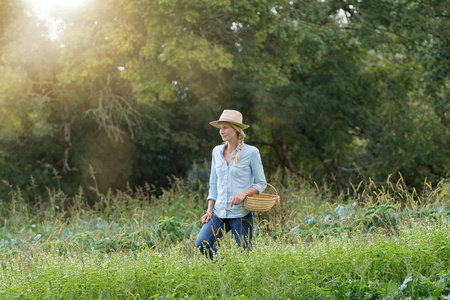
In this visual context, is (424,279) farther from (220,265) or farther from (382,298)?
(220,265)

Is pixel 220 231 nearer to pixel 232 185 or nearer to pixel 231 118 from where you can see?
pixel 232 185

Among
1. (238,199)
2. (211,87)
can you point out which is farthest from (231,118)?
(211,87)

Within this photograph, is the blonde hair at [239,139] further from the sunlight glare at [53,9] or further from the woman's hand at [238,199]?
the sunlight glare at [53,9]

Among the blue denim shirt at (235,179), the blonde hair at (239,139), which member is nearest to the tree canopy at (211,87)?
the blonde hair at (239,139)

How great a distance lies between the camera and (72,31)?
11961mm

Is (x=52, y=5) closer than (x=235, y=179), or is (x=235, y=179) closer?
(x=235, y=179)

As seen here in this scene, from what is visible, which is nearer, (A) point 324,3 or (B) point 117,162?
(A) point 324,3

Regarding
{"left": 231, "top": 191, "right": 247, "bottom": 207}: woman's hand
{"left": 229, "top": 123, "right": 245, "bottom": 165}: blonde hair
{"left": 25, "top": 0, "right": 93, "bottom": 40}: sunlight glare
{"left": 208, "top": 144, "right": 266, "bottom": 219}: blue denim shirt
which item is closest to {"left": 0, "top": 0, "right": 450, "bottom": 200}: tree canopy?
{"left": 25, "top": 0, "right": 93, "bottom": 40}: sunlight glare

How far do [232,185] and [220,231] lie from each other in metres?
0.49

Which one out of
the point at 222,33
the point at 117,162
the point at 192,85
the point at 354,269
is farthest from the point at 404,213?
the point at 117,162

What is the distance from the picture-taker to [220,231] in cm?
547

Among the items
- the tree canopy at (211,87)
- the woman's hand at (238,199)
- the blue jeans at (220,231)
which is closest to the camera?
the woman's hand at (238,199)

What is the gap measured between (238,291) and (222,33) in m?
9.42

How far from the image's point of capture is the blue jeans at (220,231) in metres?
5.27
